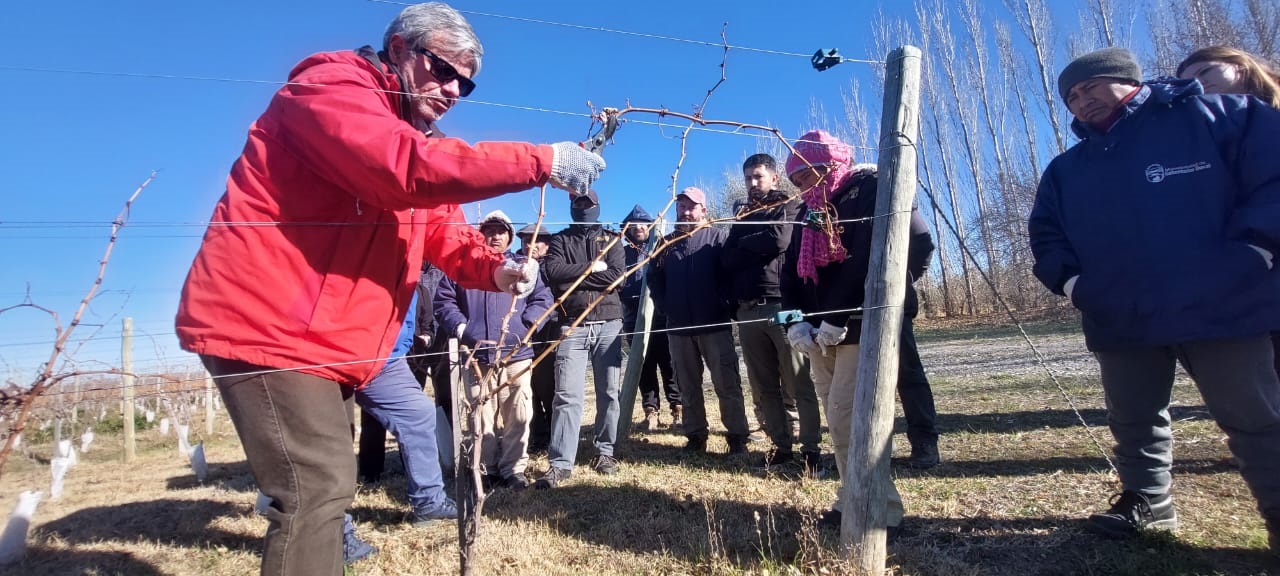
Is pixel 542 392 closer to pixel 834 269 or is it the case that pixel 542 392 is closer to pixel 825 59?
pixel 834 269

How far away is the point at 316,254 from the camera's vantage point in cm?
161

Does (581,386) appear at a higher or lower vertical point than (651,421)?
higher

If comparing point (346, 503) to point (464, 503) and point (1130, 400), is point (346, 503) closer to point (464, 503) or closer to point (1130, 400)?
point (464, 503)

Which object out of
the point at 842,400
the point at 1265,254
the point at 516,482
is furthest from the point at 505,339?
the point at 1265,254

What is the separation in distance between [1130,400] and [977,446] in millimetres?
1597

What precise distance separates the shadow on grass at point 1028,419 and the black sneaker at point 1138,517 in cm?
177

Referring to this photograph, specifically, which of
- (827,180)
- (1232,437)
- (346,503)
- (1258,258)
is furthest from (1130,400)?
(346,503)

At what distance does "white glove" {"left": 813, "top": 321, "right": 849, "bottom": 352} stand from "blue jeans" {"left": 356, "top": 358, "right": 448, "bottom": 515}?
6.42 ft

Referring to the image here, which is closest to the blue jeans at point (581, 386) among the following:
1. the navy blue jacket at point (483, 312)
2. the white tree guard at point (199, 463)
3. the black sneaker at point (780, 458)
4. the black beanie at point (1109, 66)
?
the navy blue jacket at point (483, 312)

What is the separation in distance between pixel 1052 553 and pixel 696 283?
2.61 metres

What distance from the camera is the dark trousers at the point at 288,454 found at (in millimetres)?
1558

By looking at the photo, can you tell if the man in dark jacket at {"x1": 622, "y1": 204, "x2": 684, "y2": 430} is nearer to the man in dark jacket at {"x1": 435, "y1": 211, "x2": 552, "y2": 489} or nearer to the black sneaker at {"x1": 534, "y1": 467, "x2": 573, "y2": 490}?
the man in dark jacket at {"x1": 435, "y1": 211, "x2": 552, "y2": 489}

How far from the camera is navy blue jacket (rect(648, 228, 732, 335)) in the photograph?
14.5 ft

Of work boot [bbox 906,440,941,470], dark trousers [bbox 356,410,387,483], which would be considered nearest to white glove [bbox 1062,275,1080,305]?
work boot [bbox 906,440,941,470]
